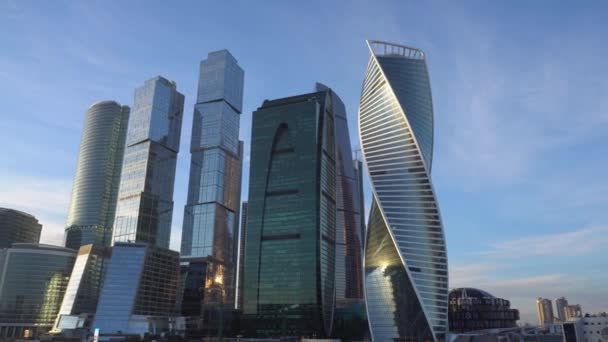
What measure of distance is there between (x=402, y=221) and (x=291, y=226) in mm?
49783

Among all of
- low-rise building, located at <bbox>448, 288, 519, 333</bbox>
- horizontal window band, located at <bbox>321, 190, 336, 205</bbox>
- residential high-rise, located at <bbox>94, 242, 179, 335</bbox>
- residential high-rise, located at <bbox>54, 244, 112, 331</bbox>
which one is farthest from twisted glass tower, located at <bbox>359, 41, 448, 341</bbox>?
residential high-rise, located at <bbox>54, 244, 112, 331</bbox>

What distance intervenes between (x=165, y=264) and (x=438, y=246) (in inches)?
4056

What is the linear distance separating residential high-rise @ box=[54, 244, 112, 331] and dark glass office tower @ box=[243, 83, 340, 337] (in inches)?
2238

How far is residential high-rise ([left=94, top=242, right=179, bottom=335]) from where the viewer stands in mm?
165625

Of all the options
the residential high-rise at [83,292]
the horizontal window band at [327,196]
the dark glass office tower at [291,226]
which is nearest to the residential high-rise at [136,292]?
the residential high-rise at [83,292]

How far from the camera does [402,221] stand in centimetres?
14375

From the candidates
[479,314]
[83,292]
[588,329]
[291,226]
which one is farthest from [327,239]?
[83,292]

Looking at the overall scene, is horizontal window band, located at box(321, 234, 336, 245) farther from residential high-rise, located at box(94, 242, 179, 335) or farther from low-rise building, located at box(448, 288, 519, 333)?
residential high-rise, located at box(94, 242, 179, 335)

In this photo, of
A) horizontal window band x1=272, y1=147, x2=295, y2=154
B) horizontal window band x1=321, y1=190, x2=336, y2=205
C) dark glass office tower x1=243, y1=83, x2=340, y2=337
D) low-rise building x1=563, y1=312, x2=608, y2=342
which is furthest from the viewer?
horizontal window band x1=272, y1=147, x2=295, y2=154

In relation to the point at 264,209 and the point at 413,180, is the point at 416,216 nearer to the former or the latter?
the point at 413,180

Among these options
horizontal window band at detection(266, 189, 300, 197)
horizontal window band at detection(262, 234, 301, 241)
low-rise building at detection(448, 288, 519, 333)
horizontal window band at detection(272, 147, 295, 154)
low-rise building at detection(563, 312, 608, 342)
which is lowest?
low-rise building at detection(563, 312, 608, 342)

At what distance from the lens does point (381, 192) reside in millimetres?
148625

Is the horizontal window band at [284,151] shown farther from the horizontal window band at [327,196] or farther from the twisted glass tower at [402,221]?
the twisted glass tower at [402,221]

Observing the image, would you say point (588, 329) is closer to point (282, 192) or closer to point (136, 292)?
point (282, 192)
